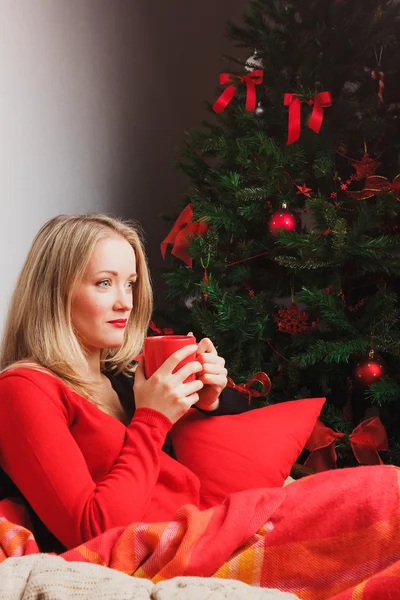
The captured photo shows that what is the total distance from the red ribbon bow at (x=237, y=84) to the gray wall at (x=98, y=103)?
52cm

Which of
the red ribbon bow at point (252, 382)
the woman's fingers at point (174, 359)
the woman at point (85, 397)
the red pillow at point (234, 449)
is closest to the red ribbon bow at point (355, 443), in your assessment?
the red ribbon bow at point (252, 382)

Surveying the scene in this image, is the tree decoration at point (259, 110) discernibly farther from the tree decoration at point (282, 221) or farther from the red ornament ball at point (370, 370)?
the red ornament ball at point (370, 370)

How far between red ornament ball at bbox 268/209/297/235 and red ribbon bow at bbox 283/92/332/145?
7.0 inches

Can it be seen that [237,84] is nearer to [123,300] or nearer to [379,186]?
[379,186]

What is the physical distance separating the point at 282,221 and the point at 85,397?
2.30 ft

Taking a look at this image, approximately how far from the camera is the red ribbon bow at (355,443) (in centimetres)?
165

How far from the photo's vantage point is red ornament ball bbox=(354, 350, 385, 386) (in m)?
1.62

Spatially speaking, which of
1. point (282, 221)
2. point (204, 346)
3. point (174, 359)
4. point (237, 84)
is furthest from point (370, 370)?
point (237, 84)

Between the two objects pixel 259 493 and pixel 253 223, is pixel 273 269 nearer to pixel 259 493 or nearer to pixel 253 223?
pixel 253 223

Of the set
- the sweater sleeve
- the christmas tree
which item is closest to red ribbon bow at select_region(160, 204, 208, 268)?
the christmas tree

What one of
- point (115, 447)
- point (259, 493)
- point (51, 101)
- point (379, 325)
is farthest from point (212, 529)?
point (51, 101)

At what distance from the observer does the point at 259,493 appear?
1011mm

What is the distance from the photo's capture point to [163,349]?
44.3 inches

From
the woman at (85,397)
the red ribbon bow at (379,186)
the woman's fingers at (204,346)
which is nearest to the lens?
the woman at (85,397)
